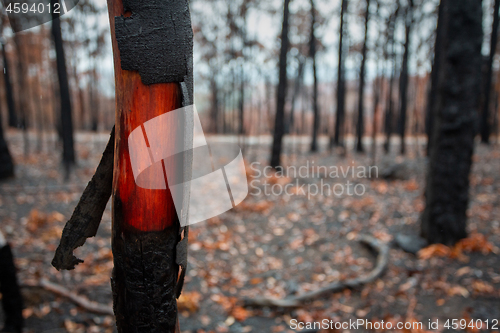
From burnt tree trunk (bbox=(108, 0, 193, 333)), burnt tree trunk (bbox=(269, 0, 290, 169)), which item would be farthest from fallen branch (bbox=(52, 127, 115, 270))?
burnt tree trunk (bbox=(269, 0, 290, 169))

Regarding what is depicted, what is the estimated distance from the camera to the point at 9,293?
295cm

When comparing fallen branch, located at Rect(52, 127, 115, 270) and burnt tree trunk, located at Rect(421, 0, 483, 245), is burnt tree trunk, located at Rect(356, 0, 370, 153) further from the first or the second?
fallen branch, located at Rect(52, 127, 115, 270)

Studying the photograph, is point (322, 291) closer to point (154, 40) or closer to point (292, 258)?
point (292, 258)

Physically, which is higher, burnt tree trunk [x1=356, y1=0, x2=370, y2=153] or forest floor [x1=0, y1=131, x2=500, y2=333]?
burnt tree trunk [x1=356, y1=0, x2=370, y2=153]

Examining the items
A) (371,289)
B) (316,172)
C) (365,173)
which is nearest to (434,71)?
(365,173)

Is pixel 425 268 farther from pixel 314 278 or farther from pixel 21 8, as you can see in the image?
pixel 21 8

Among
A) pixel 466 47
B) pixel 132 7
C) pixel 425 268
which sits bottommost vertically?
pixel 425 268

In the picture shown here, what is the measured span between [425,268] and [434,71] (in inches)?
359

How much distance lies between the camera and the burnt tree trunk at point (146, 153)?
1.23 m

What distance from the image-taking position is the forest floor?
376 centimetres

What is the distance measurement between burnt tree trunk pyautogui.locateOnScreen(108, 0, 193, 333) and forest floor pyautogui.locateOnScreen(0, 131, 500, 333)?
8.98 ft

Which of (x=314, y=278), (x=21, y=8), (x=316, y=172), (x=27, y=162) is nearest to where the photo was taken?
(x=21, y=8)

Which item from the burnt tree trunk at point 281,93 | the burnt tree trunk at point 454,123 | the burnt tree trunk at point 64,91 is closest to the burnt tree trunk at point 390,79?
the burnt tree trunk at point 281,93

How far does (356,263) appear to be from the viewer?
5.18 meters
